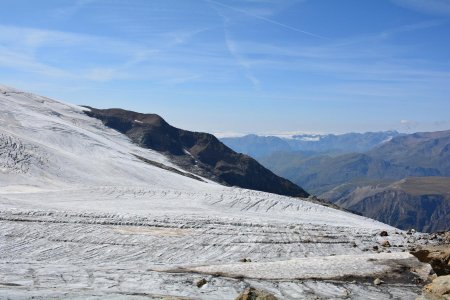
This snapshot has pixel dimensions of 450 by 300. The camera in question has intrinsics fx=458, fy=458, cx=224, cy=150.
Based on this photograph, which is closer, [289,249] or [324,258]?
[324,258]

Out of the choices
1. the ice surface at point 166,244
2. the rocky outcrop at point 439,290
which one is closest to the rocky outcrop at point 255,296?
the ice surface at point 166,244

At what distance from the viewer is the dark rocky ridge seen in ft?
410

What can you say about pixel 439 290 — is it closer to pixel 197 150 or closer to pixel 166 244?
pixel 166 244

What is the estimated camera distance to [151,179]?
2331 inches

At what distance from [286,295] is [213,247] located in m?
8.88

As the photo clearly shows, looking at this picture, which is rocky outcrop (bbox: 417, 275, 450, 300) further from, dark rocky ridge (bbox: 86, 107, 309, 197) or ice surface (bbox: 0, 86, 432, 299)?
dark rocky ridge (bbox: 86, 107, 309, 197)

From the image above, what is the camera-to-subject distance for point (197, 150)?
478 feet

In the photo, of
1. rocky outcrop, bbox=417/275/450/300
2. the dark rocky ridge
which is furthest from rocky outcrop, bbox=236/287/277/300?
the dark rocky ridge

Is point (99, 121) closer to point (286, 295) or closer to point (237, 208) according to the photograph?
point (237, 208)

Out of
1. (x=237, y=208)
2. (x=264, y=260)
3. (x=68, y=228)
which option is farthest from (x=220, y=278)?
(x=237, y=208)

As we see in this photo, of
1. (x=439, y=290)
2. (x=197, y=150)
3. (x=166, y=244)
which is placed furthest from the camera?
(x=197, y=150)

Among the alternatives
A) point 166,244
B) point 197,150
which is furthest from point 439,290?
point 197,150

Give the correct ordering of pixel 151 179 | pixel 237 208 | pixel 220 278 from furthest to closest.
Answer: pixel 151 179 < pixel 237 208 < pixel 220 278

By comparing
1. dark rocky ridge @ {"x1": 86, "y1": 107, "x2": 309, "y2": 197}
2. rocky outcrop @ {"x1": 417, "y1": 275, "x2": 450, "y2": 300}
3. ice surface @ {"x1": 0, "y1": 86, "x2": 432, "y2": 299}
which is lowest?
ice surface @ {"x1": 0, "y1": 86, "x2": 432, "y2": 299}
